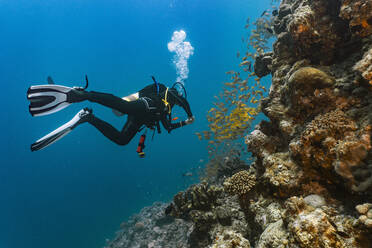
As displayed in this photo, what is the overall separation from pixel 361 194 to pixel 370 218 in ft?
1.67

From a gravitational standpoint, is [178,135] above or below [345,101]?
above

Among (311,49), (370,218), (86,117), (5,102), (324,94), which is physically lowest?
(370,218)

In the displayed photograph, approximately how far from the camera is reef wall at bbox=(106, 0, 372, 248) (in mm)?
2266

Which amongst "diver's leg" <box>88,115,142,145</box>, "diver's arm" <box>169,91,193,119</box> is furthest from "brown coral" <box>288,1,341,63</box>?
"diver's leg" <box>88,115,142,145</box>

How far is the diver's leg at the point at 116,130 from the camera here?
579 cm

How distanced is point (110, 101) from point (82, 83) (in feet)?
231

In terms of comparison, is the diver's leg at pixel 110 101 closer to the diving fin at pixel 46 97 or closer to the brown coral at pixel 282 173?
the diving fin at pixel 46 97

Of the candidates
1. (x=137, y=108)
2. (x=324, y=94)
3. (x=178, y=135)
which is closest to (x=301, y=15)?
(x=324, y=94)

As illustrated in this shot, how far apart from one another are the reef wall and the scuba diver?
9.40 ft

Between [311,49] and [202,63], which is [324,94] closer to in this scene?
[311,49]

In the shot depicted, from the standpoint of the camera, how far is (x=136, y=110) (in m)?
5.82

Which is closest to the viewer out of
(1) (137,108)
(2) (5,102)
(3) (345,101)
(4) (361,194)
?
(4) (361,194)

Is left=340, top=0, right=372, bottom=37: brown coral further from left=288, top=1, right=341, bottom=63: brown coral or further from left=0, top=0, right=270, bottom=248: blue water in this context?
left=0, top=0, right=270, bottom=248: blue water

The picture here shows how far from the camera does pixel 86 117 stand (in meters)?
5.65
